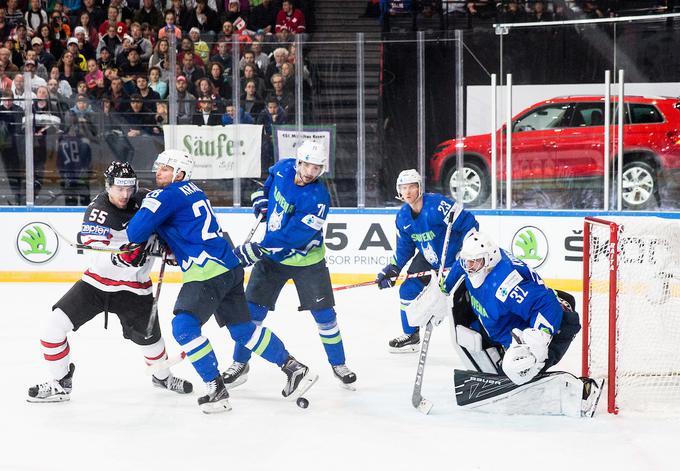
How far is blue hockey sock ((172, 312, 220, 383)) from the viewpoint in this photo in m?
4.08

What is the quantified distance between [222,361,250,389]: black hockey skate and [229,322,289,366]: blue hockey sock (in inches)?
13.7

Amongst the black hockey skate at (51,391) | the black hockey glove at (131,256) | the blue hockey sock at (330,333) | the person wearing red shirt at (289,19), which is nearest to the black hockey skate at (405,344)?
the blue hockey sock at (330,333)

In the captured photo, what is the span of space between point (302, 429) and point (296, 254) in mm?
975

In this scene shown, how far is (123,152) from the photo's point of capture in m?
8.02

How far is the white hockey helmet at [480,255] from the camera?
13.3 ft

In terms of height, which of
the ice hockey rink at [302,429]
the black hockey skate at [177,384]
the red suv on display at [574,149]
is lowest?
the ice hockey rink at [302,429]

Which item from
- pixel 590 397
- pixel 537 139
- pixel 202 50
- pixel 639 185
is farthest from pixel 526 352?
pixel 202 50

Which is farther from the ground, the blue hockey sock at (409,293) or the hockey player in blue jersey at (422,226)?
the hockey player in blue jersey at (422,226)

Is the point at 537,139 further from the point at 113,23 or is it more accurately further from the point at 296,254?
the point at 113,23

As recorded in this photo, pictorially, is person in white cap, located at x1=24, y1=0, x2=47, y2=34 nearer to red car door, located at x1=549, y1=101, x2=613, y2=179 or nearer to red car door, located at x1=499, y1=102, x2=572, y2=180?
red car door, located at x1=499, y1=102, x2=572, y2=180

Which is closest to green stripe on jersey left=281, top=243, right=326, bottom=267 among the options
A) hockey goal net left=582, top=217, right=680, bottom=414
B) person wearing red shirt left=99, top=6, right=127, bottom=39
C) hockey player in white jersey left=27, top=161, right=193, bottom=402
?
hockey player in white jersey left=27, top=161, right=193, bottom=402

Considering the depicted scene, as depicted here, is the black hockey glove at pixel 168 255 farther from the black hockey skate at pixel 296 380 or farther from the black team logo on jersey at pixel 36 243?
the black team logo on jersey at pixel 36 243

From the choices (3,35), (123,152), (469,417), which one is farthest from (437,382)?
(3,35)

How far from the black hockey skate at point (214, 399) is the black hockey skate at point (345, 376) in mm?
686
